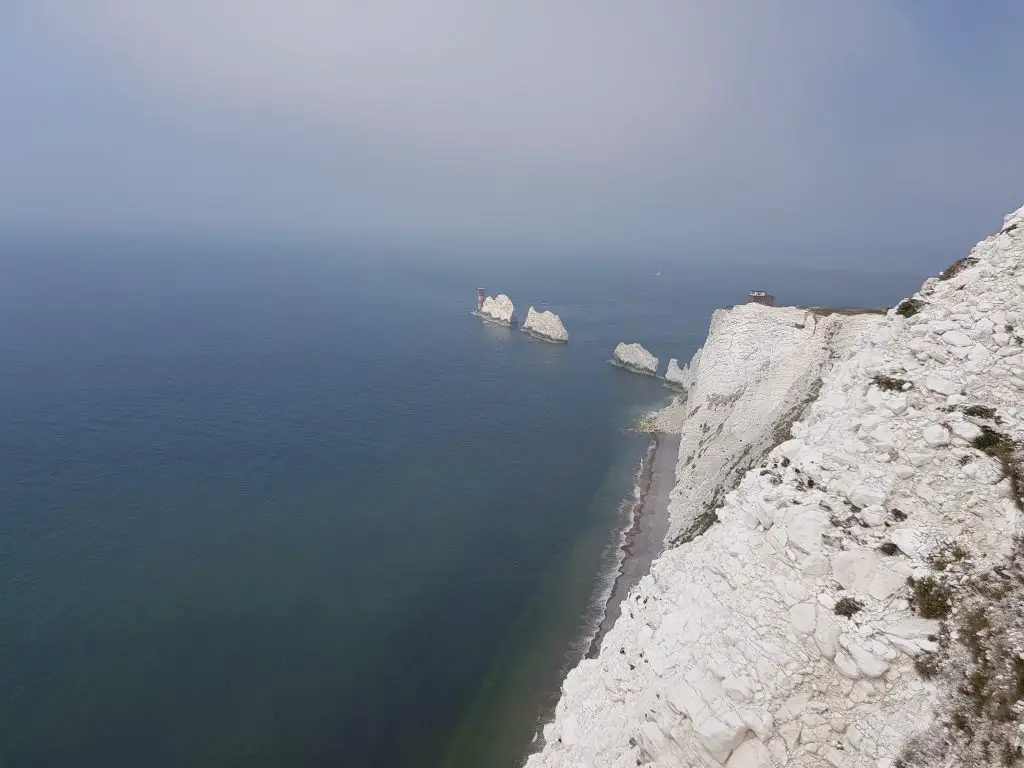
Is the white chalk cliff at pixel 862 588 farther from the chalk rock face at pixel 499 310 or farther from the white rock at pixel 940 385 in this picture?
the chalk rock face at pixel 499 310

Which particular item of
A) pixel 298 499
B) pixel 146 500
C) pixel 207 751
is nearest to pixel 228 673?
pixel 207 751

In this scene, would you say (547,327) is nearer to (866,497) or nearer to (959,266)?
(959,266)

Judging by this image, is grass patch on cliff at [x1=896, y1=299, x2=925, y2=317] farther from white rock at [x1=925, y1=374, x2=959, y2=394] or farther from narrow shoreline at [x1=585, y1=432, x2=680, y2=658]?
narrow shoreline at [x1=585, y1=432, x2=680, y2=658]

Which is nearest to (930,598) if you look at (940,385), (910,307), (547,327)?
(940,385)

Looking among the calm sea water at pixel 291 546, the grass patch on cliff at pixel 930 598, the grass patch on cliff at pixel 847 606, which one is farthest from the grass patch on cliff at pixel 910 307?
the calm sea water at pixel 291 546

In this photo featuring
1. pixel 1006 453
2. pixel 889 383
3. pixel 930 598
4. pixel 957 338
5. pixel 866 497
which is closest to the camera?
pixel 930 598

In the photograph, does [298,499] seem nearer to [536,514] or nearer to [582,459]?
[536,514]
